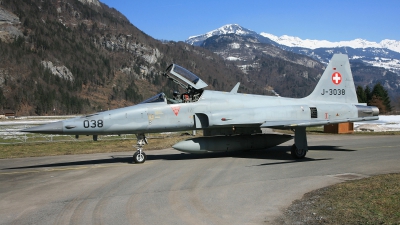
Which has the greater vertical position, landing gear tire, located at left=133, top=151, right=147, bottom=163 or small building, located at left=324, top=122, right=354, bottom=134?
small building, located at left=324, top=122, right=354, bottom=134

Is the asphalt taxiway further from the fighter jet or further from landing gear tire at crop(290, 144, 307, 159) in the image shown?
the fighter jet

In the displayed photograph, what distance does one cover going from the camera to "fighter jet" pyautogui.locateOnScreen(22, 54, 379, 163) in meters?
14.5

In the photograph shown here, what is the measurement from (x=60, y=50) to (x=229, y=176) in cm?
17346

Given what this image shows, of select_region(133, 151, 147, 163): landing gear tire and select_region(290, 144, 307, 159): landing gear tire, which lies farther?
select_region(290, 144, 307, 159): landing gear tire

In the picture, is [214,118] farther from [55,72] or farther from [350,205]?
[55,72]

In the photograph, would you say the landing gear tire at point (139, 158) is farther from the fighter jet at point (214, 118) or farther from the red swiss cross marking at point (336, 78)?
the red swiss cross marking at point (336, 78)

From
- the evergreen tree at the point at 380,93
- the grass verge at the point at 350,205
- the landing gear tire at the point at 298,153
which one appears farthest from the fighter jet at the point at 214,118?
the evergreen tree at the point at 380,93

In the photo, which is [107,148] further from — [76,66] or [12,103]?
[76,66]

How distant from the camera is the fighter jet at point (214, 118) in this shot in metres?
14.5

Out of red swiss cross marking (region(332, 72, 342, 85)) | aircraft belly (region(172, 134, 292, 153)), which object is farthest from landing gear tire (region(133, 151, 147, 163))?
red swiss cross marking (region(332, 72, 342, 85))

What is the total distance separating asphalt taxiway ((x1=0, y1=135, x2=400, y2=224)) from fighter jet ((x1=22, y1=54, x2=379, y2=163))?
29.9 inches

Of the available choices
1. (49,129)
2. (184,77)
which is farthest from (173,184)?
(184,77)

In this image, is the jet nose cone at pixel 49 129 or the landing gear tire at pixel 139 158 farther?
the landing gear tire at pixel 139 158

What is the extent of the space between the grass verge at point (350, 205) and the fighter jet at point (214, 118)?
532 cm
